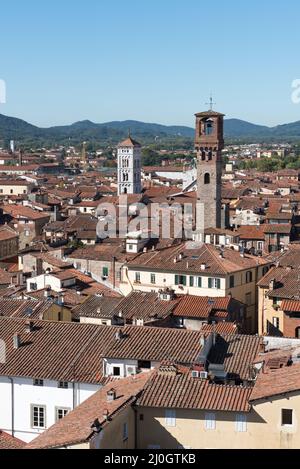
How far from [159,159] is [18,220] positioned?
402ft

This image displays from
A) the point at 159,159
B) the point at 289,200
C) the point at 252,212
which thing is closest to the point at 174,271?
the point at 252,212

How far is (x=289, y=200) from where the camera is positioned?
76.9 m

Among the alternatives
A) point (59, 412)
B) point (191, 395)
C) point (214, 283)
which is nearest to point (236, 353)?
point (191, 395)

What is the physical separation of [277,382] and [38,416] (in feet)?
23.1

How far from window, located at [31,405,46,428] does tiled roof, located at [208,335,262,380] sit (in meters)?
4.48

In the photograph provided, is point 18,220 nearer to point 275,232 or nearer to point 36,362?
point 275,232

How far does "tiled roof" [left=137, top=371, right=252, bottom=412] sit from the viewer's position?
17.1 meters

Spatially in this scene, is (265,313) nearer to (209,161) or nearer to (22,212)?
(209,161)

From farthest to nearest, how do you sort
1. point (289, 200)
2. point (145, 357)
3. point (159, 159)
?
point (159, 159) → point (289, 200) → point (145, 357)

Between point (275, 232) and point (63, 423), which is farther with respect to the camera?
point (275, 232)

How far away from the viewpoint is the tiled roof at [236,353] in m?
21.0

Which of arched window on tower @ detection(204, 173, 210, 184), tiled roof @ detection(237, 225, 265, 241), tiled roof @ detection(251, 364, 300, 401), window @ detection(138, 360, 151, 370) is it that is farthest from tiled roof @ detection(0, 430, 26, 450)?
arched window on tower @ detection(204, 173, 210, 184)

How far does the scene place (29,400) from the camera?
21.7m

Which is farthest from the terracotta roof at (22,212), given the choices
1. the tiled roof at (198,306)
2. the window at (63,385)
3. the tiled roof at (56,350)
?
the window at (63,385)
